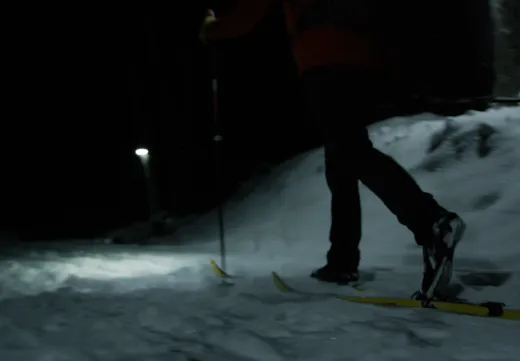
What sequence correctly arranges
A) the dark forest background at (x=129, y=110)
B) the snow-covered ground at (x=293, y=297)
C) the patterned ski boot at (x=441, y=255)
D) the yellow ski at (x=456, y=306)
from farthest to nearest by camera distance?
the dark forest background at (x=129, y=110), the patterned ski boot at (x=441, y=255), the yellow ski at (x=456, y=306), the snow-covered ground at (x=293, y=297)

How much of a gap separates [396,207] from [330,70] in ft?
2.46

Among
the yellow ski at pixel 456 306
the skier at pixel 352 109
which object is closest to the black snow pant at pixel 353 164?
the skier at pixel 352 109

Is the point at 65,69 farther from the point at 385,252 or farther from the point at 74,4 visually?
the point at 385,252

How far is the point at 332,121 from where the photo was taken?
2.70m

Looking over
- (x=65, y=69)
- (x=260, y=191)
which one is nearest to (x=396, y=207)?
(x=260, y=191)

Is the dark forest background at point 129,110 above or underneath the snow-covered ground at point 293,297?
above

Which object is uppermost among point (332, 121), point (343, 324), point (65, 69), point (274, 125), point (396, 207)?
point (65, 69)

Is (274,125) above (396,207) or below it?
above

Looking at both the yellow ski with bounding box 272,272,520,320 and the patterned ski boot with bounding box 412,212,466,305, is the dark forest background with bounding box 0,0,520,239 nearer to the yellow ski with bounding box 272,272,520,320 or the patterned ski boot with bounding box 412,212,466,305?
the yellow ski with bounding box 272,272,520,320

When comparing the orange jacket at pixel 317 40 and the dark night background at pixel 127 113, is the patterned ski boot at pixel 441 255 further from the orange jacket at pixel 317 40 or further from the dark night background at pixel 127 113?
the dark night background at pixel 127 113

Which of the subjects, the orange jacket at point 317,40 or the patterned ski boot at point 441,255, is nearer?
the patterned ski boot at point 441,255

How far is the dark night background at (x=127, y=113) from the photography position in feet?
29.2

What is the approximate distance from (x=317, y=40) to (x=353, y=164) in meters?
0.65

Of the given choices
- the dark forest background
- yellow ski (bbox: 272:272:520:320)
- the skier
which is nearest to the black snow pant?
the skier
